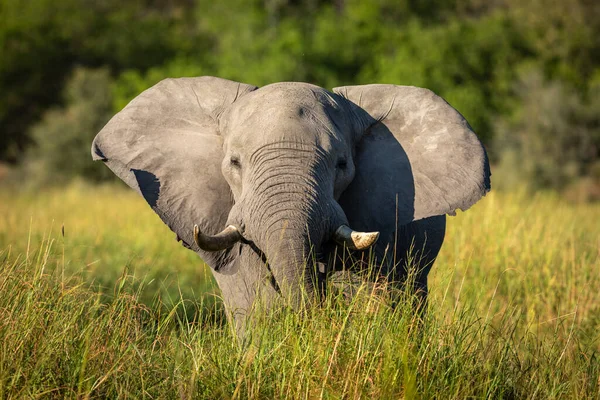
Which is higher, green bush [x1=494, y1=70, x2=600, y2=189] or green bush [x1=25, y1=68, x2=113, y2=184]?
green bush [x1=494, y1=70, x2=600, y2=189]

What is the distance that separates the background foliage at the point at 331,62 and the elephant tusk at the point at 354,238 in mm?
16998

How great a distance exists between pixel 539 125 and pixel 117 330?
72.2 feet

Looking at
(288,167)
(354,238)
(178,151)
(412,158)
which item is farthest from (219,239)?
(412,158)

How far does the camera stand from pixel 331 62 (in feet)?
98.3

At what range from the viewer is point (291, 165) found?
14.6ft

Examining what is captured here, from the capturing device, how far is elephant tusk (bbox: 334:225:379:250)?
4243mm

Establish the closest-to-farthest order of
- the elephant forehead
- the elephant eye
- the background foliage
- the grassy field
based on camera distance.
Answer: the grassy field < the elephant forehead < the elephant eye < the background foliage

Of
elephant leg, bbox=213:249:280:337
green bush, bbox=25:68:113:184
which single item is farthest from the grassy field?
green bush, bbox=25:68:113:184

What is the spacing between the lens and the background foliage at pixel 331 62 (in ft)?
82.0

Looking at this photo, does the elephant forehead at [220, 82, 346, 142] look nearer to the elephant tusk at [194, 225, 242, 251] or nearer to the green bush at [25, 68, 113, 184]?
the elephant tusk at [194, 225, 242, 251]

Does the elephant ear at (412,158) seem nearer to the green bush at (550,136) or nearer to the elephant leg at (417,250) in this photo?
the elephant leg at (417,250)

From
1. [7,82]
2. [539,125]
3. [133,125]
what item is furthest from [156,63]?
[133,125]

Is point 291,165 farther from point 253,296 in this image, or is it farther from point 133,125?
point 133,125

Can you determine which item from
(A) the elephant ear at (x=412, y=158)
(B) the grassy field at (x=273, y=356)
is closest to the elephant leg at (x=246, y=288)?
(B) the grassy field at (x=273, y=356)
